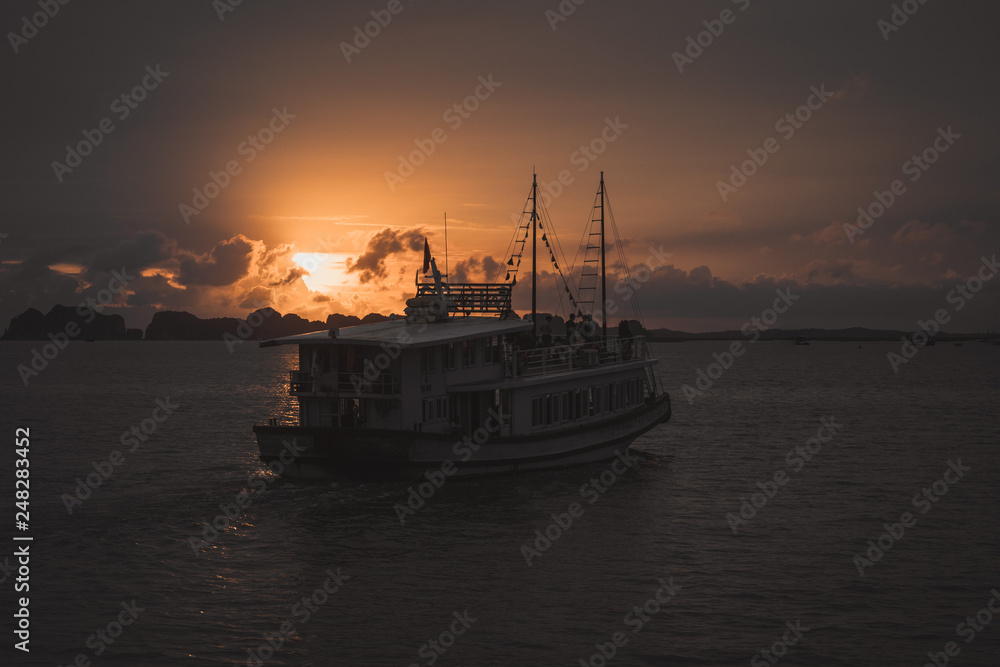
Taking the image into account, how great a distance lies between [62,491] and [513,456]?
56.9 feet

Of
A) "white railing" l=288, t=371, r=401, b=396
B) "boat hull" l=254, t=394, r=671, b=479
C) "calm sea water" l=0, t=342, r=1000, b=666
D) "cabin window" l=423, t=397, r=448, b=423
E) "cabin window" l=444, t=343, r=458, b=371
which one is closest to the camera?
"calm sea water" l=0, t=342, r=1000, b=666

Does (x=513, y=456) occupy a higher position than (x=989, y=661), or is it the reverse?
(x=513, y=456)

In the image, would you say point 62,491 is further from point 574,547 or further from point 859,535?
point 859,535

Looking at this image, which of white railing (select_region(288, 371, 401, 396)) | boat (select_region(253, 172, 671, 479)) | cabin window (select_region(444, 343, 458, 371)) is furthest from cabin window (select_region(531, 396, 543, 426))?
white railing (select_region(288, 371, 401, 396))

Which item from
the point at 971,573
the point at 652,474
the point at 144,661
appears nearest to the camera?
the point at 144,661

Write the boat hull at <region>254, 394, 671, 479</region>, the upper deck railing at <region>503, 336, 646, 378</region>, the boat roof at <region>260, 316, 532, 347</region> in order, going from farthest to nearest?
the upper deck railing at <region>503, 336, 646, 378</region> → the boat roof at <region>260, 316, 532, 347</region> → the boat hull at <region>254, 394, 671, 479</region>

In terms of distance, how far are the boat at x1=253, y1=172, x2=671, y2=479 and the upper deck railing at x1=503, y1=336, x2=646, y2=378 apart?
0.08m

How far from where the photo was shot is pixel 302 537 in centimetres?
2506

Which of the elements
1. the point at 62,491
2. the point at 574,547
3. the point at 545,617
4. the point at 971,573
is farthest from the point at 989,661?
the point at 62,491

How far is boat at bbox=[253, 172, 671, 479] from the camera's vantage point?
29.9m

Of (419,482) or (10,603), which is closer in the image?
(10,603)

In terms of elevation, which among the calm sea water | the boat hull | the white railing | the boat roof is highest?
the boat roof

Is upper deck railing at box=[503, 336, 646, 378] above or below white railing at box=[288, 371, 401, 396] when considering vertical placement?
above

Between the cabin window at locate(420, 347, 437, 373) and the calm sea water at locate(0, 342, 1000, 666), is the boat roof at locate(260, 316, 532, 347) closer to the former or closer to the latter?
the cabin window at locate(420, 347, 437, 373)
